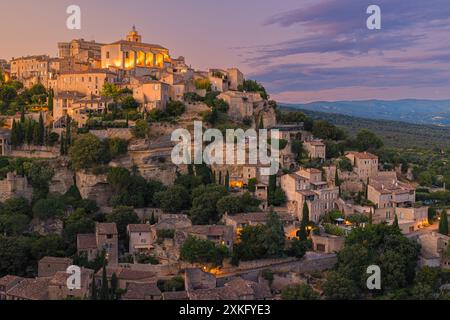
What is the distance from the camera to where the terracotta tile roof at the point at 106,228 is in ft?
106

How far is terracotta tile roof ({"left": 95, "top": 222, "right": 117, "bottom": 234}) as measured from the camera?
32322 mm

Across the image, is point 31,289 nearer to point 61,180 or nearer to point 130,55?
point 61,180

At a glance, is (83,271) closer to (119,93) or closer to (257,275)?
(257,275)

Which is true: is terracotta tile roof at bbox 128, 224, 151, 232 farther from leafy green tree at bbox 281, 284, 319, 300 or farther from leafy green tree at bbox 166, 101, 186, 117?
leafy green tree at bbox 166, 101, 186, 117

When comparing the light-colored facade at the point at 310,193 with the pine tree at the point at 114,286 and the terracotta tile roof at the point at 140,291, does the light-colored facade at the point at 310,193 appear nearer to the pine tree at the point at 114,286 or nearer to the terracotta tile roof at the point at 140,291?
the terracotta tile roof at the point at 140,291

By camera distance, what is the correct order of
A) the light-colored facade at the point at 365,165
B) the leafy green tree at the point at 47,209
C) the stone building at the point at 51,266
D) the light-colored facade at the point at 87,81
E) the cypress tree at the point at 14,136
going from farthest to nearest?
1. the light-colored facade at the point at 87,81
2. the light-colored facade at the point at 365,165
3. the cypress tree at the point at 14,136
4. the leafy green tree at the point at 47,209
5. the stone building at the point at 51,266

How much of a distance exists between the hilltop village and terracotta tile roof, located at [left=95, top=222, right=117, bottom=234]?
57 mm

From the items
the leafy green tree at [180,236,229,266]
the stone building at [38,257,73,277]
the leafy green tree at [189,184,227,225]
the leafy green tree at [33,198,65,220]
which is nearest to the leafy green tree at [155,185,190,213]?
the leafy green tree at [189,184,227,225]

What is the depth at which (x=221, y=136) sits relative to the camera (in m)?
42.7

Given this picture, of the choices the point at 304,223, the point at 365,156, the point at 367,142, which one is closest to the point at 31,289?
the point at 304,223

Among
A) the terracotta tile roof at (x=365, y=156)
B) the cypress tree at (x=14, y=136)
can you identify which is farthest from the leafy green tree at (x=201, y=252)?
the cypress tree at (x=14, y=136)

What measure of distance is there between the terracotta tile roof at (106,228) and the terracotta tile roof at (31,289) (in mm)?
4575

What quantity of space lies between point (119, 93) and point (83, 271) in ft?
67.8
